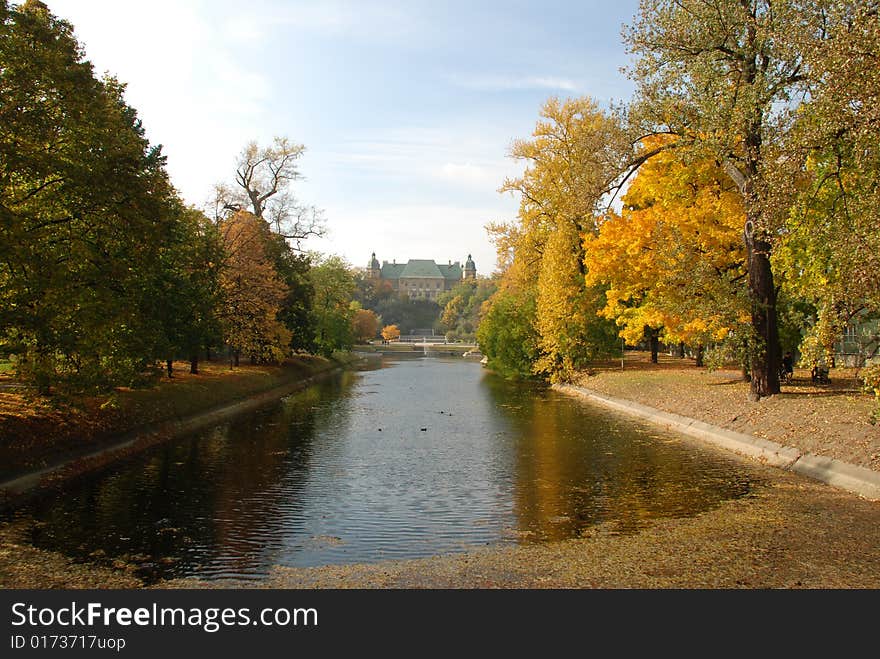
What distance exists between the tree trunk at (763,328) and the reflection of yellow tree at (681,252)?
0.55 m

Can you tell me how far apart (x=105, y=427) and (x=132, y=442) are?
1.13m

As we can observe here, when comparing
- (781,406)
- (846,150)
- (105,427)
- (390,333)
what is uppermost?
(846,150)

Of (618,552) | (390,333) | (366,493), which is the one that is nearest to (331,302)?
(366,493)

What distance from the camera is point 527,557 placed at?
9680 mm

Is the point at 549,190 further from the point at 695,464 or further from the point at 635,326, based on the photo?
the point at 695,464

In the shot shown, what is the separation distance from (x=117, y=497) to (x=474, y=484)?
7.42 m

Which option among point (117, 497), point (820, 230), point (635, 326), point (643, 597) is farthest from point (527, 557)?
point (635, 326)

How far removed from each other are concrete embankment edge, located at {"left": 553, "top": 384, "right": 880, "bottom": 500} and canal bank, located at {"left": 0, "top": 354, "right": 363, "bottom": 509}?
16510 millimetres

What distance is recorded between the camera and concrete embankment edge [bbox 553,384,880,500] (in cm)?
1399

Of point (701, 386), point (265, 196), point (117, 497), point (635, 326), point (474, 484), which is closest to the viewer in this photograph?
point (117, 497)

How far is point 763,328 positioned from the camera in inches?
917

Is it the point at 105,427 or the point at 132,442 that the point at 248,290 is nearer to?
the point at 132,442

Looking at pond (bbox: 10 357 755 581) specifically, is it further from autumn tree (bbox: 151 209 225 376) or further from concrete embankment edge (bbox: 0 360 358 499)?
autumn tree (bbox: 151 209 225 376)

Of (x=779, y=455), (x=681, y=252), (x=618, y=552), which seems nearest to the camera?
(x=618, y=552)
